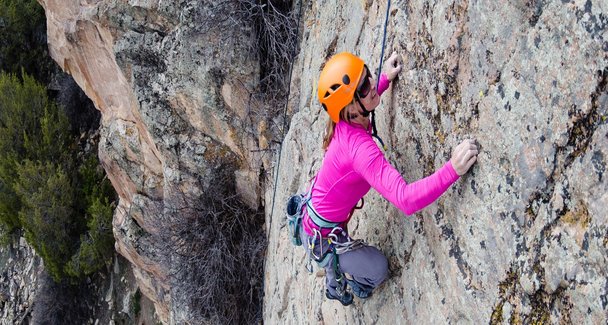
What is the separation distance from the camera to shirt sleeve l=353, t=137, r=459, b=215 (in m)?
2.72

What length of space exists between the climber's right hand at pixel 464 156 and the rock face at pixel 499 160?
43mm

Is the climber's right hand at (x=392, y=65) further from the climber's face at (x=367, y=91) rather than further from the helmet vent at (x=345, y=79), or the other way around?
the helmet vent at (x=345, y=79)

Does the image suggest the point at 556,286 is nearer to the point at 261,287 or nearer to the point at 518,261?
the point at 518,261

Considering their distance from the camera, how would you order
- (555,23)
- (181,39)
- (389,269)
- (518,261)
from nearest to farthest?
1. (555,23)
2. (518,261)
3. (389,269)
4. (181,39)

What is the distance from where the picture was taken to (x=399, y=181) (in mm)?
2865

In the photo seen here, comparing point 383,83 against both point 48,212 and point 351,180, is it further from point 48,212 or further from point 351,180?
point 48,212

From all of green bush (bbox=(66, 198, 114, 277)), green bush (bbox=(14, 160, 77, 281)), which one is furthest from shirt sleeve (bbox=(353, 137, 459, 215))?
green bush (bbox=(14, 160, 77, 281))

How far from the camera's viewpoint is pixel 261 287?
7.77 m

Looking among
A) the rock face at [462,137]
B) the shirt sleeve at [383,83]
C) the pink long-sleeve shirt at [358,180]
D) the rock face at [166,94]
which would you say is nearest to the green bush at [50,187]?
the rock face at [166,94]

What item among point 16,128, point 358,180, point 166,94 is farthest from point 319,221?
point 16,128

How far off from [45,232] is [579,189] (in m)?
12.2

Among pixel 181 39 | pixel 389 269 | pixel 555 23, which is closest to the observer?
pixel 555 23

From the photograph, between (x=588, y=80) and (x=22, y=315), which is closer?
(x=588, y=80)

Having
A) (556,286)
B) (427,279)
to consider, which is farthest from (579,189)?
(427,279)
